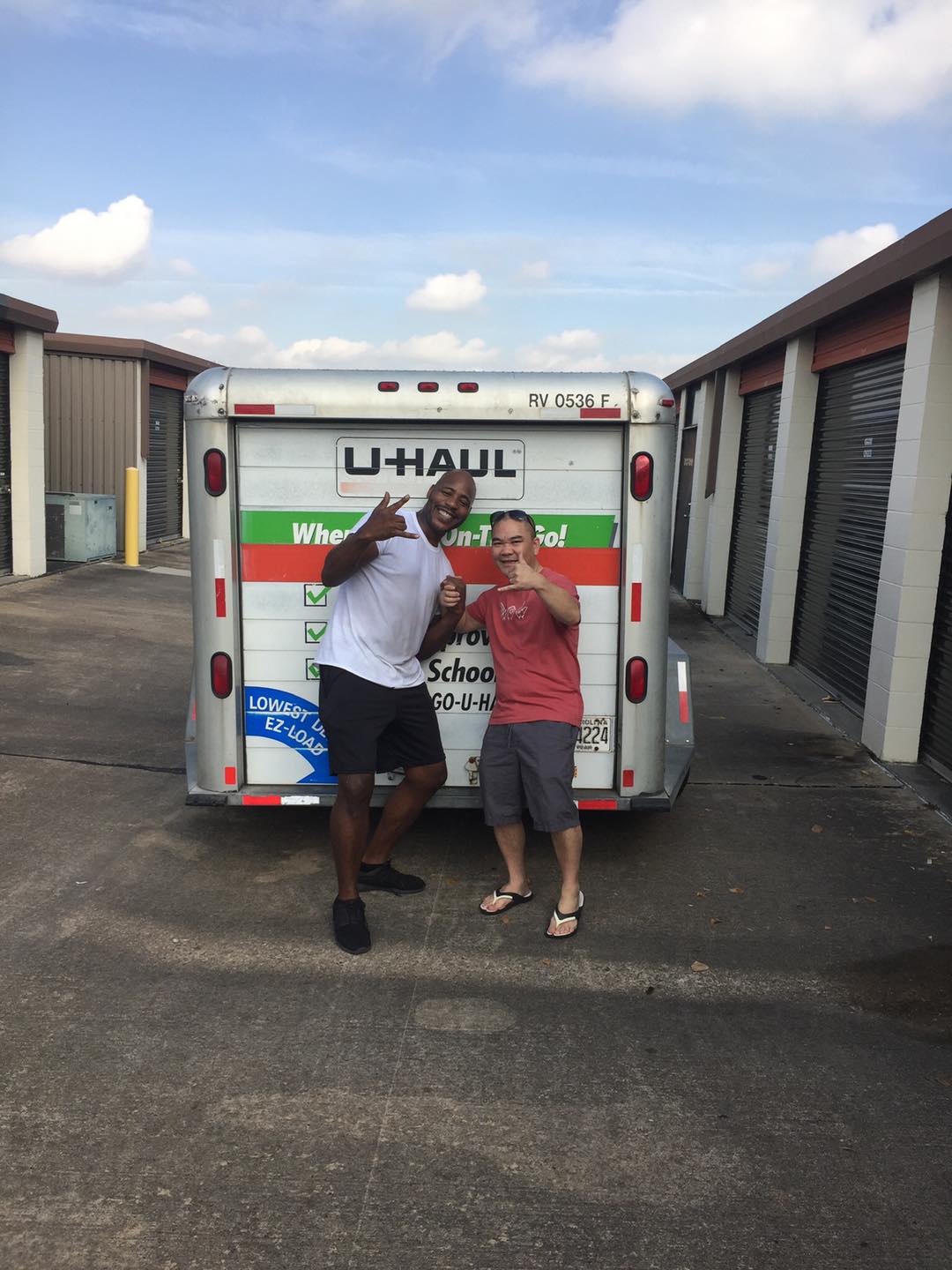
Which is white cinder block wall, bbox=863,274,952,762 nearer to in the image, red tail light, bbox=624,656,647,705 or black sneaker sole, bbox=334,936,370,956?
red tail light, bbox=624,656,647,705

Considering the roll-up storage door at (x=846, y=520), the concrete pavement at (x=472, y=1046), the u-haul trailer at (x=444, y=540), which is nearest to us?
the concrete pavement at (x=472, y=1046)

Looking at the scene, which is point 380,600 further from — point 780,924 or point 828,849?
point 828,849

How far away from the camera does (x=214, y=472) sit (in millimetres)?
5020

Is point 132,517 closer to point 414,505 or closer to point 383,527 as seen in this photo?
point 414,505

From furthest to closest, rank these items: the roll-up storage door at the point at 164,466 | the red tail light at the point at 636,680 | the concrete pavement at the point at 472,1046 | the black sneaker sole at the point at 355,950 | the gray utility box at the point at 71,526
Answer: the roll-up storage door at the point at 164,466, the gray utility box at the point at 71,526, the red tail light at the point at 636,680, the black sneaker sole at the point at 355,950, the concrete pavement at the point at 472,1046

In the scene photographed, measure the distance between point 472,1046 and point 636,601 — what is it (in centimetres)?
223

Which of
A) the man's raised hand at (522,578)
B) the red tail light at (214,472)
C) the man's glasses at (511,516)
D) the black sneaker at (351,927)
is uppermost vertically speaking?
the red tail light at (214,472)

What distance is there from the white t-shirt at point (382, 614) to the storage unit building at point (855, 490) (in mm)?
4332

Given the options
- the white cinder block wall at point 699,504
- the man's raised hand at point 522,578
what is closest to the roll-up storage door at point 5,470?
the white cinder block wall at point 699,504

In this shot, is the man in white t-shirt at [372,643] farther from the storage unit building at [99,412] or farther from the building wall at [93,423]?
the storage unit building at [99,412]

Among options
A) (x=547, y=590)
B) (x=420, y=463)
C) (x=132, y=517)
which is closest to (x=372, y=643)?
(x=547, y=590)

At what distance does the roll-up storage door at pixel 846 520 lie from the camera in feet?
29.4

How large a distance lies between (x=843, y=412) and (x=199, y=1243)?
9.33 m

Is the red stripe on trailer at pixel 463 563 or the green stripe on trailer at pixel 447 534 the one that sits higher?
the green stripe on trailer at pixel 447 534
